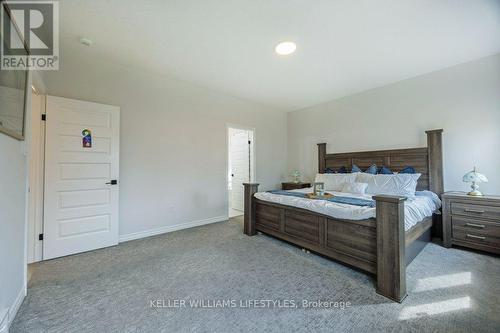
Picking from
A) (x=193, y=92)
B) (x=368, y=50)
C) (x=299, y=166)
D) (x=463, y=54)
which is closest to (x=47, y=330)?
(x=193, y=92)

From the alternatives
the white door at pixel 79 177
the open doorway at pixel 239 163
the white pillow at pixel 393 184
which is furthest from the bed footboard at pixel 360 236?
the white door at pixel 79 177

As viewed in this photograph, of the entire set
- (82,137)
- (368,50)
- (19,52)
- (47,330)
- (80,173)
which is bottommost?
(47,330)

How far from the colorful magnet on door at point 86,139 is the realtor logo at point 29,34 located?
834mm

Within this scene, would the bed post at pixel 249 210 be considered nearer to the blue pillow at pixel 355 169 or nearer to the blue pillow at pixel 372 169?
the blue pillow at pixel 355 169

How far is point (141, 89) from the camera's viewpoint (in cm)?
335

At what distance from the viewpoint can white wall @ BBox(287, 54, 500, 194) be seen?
9.56 feet

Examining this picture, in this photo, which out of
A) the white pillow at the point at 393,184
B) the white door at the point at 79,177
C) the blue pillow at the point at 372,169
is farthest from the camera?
the blue pillow at the point at 372,169

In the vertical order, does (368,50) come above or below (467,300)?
above

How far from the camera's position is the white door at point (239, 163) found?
5.12m

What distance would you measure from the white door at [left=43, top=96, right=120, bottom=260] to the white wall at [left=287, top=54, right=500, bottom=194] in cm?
438

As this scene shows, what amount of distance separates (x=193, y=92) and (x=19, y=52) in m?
2.45

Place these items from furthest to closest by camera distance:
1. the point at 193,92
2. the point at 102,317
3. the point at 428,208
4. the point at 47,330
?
the point at 193,92
the point at 428,208
the point at 102,317
the point at 47,330

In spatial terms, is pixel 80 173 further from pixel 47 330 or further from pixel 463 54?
pixel 463 54

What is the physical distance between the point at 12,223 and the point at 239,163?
414 centimetres
